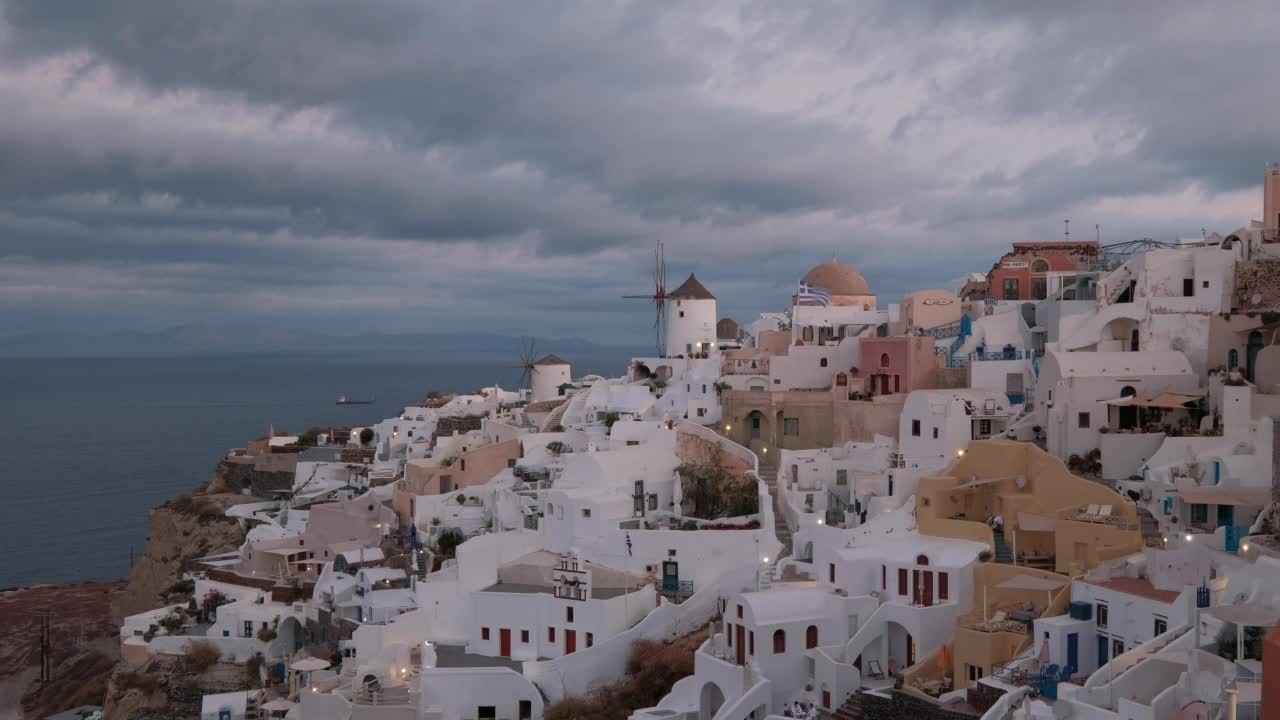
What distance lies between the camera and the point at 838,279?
1893 inches

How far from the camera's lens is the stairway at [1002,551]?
2486 cm

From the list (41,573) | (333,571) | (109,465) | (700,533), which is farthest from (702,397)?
(109,465)

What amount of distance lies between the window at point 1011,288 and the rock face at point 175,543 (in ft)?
102

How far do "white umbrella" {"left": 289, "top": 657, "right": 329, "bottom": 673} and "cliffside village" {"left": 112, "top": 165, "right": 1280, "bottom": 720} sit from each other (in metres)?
0.08

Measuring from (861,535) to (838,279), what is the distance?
75.0 feet

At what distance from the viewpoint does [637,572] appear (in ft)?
98.5

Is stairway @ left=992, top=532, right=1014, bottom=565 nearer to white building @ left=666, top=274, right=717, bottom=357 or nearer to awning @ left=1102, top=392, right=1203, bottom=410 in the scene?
awning @ left=1102, top=392, right=1203, bottom=410

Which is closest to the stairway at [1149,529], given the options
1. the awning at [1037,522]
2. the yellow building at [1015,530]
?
the yellow building at [1015,530]

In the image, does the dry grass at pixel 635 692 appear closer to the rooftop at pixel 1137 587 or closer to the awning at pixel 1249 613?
the rooftop at pixel 1137 587

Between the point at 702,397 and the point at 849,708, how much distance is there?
18792 millimetres

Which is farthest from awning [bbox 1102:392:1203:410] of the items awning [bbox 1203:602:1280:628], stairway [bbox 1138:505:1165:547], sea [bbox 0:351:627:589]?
sea [bbox 0:351:627:589]

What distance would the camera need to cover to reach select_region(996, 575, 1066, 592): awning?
72.1 feet

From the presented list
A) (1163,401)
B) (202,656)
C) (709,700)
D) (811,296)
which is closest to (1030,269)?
(811,296)

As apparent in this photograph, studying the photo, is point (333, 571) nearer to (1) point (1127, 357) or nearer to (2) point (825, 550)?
(2) point (825, 550)
